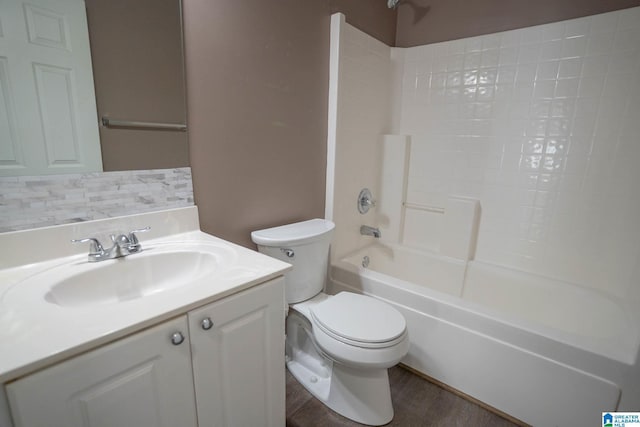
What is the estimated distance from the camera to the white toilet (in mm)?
1281

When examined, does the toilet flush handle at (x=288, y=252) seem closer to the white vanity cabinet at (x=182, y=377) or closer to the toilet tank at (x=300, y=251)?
the toilet tank at (x=300, y=251)

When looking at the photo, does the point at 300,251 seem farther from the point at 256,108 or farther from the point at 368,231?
the point at 368,231

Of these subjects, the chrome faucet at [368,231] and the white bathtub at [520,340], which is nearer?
the white bathtub at [520,340]

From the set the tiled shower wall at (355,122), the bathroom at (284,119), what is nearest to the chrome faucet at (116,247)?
the bathroom at (284,119)

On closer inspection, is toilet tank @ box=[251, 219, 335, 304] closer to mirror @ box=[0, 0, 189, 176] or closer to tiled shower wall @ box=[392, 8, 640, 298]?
mirror @ box=[0, 0, 189, 176]

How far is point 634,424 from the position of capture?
1.14m

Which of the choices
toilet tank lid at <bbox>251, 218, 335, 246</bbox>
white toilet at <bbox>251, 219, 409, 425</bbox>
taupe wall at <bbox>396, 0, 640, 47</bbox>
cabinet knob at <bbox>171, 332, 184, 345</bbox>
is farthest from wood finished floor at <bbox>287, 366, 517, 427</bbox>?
taupe wall at <bbox>396, 0, 640, 47</bbox>

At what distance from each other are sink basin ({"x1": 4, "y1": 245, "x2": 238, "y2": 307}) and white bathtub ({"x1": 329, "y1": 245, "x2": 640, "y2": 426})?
981 mm

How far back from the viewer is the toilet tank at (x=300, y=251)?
1472 mm

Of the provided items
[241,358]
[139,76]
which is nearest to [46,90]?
[139,76]

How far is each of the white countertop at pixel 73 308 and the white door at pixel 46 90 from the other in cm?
22

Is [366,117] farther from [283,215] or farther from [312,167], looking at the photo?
[283,215]

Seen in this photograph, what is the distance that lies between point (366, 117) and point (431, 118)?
50 cm

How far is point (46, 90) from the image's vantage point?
37.5 inches
